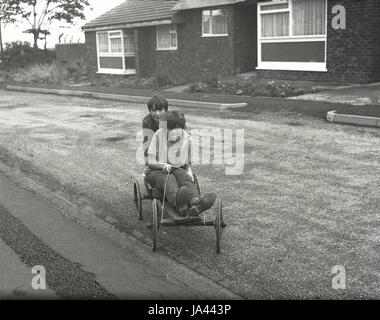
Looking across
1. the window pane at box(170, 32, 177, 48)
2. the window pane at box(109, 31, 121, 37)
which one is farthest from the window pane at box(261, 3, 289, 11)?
the window pane at box(109, 31, 121, 37)

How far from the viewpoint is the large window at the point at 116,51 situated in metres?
28.8

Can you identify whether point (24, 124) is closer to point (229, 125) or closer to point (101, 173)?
point (229, 125)

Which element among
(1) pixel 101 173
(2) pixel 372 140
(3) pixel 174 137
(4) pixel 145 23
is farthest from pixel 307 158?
(4) pixel 145 23

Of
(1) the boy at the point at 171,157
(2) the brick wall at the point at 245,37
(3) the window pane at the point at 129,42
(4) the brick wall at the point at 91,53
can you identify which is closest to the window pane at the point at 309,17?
(2) the brick wall at the point at 245,37

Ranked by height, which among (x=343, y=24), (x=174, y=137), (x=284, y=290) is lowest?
(x=284, y=290)

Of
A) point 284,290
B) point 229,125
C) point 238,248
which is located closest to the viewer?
point 284,290

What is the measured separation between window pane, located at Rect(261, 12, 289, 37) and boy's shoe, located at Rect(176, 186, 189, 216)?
53.4 feet

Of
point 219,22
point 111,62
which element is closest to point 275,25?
point 219,22

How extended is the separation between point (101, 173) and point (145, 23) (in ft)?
63.5

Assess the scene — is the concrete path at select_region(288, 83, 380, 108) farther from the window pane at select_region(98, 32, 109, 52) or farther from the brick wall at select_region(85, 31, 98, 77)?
the brick wall at select_region(85, 31, 98, 77)

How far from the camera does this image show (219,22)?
22453 mm

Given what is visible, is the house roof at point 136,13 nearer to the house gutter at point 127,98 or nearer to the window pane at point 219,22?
the window pane at point 219,22

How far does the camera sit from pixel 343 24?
17.5 metres

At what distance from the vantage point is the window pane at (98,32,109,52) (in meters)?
30.5
